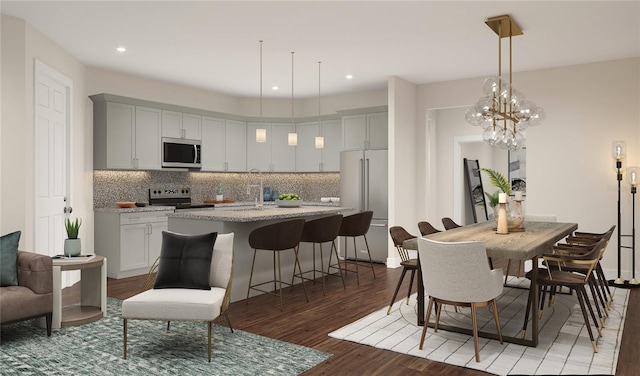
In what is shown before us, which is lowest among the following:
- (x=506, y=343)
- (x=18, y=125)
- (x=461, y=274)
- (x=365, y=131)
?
(x=506, y=343)

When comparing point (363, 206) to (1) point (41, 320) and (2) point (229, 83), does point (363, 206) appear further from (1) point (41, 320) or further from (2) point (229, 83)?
(1) point (41, 320)

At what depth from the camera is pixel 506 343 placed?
11.9 ft

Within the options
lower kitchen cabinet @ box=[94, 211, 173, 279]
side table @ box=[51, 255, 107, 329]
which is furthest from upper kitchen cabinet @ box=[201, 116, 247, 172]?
side table @ box=[51, 255, 107, 329]

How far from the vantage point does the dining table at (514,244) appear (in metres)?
3.44

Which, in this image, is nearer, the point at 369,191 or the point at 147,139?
the point at 147,139

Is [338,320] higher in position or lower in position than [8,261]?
lower

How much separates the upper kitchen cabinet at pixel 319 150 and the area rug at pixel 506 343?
3.80 metres

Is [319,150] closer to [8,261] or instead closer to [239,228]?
[239,228]

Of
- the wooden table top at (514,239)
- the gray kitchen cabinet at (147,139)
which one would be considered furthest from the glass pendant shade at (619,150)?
the gray kitchen cabinet at (147,139)

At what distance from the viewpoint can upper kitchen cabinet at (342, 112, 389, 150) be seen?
734cm

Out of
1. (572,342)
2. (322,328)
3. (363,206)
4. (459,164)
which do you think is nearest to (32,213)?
(322,328)

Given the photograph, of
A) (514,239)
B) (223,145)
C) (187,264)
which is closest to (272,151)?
(223,145)

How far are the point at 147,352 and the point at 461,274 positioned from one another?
2.26 meters

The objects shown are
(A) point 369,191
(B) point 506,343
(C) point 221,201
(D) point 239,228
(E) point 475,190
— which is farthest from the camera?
(E) point 475,190
